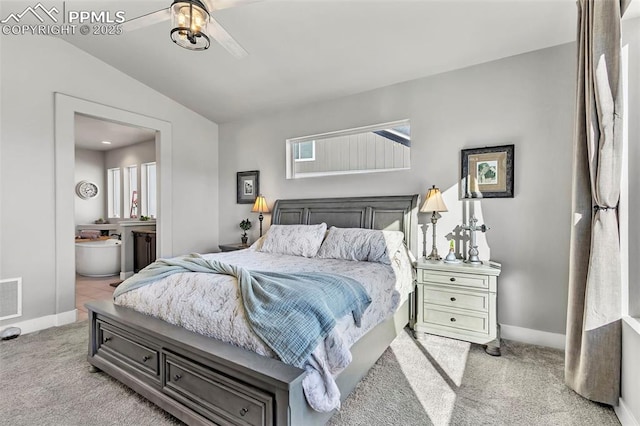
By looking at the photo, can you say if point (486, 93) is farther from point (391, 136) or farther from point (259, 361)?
point (259, 361)

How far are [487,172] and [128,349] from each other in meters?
3.39

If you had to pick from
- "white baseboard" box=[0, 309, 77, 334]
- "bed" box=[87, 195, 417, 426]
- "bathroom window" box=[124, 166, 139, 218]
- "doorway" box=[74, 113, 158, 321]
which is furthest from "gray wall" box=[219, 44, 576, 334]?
"bathroom window" box=[124, 166, 139, 218]

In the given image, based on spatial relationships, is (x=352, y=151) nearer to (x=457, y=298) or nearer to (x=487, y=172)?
(x=487, y=172)

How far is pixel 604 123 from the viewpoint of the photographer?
184 centimetres

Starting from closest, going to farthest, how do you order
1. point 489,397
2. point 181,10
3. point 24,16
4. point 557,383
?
point 181,10
point 489,397
point 557,383
point 24,16

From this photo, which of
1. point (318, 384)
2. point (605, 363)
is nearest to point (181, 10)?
point (318, 384)

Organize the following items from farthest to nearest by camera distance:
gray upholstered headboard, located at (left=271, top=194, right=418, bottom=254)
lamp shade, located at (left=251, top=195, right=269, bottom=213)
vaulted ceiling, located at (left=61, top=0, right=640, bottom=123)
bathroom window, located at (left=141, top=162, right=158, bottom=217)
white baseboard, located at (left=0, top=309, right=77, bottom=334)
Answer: bathroom window, located at (left=141, top=162, right=158, bottom=217) → lamp shade, located at (left=251, top=195, right=269, bottom=213) → gray upholstered headboard, located at (left=271, top=194, right=418, bottom=254) → white baseboard, located at (left=0, top=309, right=77, bottom=334) → vaulted ceiling, located at (left=61, top=0, right=640, bottom=123)

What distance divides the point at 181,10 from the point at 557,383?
3495 millimetres

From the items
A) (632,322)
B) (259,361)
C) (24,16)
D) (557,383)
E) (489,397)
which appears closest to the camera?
(259,361)

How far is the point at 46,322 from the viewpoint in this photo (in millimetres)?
3342

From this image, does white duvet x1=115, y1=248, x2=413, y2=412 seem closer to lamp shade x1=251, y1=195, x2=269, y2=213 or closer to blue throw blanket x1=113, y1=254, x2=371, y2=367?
blue throw blanket x1=113, y1=254, x2=371, y2=367

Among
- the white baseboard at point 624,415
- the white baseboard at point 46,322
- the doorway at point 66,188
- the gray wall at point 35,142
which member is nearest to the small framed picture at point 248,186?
the gray wall at point 35,142

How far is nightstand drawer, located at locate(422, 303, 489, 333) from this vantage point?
269 centimetres

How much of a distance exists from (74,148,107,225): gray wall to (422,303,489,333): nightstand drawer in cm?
799
